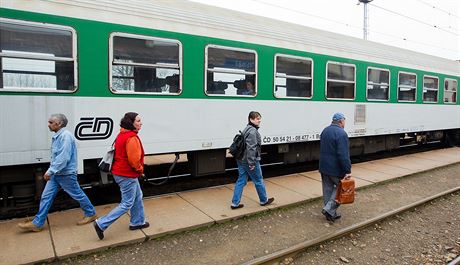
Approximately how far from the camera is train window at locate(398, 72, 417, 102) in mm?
10664

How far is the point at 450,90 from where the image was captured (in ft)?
43.1

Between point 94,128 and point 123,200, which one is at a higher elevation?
point 94,128

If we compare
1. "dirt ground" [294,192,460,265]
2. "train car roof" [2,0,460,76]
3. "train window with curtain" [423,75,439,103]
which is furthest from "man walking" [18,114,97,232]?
"train window with curtain" [423,75,439,103]

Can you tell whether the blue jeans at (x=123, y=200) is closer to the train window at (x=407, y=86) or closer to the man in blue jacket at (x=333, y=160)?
the man in blue jacket at (x=333, y=160)

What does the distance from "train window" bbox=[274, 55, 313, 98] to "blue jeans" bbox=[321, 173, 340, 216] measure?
265 centimetres

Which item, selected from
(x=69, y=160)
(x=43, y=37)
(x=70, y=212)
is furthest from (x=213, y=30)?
(x=70, y=212)

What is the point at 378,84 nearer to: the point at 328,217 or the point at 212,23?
the point at 212,23

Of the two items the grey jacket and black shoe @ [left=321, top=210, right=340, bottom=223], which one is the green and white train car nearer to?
the grey jacket

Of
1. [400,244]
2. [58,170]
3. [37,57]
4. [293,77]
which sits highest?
[293,77]

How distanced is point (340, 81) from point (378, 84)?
1.85 metres

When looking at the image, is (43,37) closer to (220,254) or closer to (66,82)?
(66,82)

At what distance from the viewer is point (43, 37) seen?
15.7 feet

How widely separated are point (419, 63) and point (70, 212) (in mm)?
11268

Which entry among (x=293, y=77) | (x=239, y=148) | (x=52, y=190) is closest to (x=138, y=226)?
(x=52, y=190)
